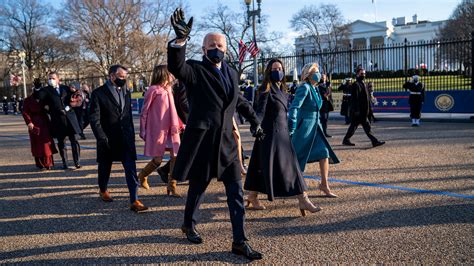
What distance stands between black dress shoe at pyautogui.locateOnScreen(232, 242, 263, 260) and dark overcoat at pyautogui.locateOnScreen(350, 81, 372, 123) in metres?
6.85

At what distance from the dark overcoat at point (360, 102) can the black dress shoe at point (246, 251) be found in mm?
6851

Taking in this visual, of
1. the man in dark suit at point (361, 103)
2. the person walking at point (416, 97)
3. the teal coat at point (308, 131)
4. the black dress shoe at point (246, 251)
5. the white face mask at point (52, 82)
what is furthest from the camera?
the person walking at point (416, 97)

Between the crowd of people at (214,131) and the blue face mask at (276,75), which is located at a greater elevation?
the blue face mask at (276,75)

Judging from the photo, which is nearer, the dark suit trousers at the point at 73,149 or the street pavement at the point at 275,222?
the street pavement at the point at 275,222

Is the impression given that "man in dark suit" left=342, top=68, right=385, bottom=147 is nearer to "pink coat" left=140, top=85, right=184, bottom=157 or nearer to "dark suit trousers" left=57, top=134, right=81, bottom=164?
"pink coat" left=140, top=85, right=184, bottom=157

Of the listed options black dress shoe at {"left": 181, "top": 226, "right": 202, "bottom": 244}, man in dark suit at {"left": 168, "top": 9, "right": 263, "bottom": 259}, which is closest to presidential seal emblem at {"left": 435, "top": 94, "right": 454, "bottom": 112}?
man in dark suit at {"left": 168, "top": 9, "right": 263, "bottom": 259}

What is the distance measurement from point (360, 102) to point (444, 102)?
8340mm

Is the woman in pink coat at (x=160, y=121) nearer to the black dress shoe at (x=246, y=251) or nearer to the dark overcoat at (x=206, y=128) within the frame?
the dark overcoat at (x=206, y=128)

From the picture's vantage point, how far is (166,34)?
48.5 metres

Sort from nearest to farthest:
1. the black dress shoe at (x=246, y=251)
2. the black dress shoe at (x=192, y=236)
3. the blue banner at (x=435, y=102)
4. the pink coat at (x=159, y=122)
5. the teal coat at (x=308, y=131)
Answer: the black dress shoe at (x=246, y=251), the black dress shoe at (x=192, y=236), the teal coat at (x=308, y=131), the pink coat at (x=159, y=122), the blue banner at (x=435, y=102)

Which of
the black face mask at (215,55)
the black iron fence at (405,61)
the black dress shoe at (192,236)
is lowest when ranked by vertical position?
the black dress shoe at (192,236)

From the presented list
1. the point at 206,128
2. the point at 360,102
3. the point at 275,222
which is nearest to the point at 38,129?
the point at 275,222

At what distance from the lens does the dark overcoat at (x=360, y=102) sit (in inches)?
386

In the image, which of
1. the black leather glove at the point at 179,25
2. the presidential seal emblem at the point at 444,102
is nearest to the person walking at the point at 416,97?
the presidential seal emblem at the point at 444,102
